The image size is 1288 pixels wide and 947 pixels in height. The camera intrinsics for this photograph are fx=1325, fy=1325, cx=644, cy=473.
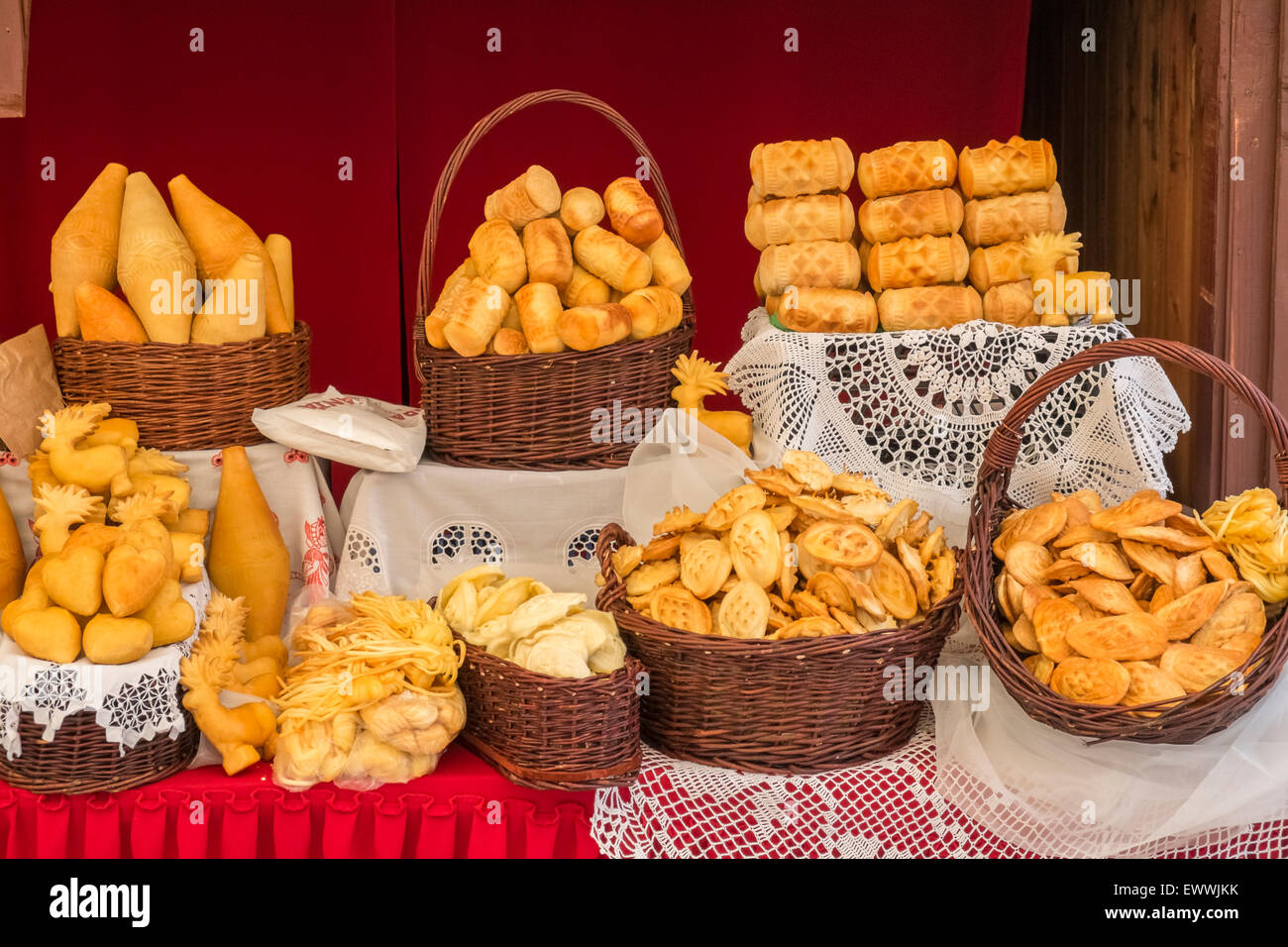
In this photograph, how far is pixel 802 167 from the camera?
276 centimetres

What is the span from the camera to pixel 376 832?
206 cm

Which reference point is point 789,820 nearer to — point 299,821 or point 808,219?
point 299,821

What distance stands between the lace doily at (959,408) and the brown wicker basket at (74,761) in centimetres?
134

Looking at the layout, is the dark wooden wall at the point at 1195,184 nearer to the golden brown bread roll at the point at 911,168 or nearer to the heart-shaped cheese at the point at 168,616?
the golden brown bread roll at the point at 911,168

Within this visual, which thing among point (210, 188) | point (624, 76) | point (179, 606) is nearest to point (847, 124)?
point (624, 76)

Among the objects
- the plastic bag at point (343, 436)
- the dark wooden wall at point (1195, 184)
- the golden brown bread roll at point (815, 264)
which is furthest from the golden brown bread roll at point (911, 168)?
the plastic bag at point (343, 436)

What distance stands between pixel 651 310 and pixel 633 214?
0.21m

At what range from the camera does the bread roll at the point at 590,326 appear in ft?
8.47

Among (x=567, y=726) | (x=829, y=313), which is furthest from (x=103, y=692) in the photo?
(x=829, y=313)

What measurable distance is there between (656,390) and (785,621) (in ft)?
2.55

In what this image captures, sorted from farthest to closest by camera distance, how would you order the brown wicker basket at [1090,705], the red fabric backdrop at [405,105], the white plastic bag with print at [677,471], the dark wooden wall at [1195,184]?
the red fabric backdrop at [405,105] < the dark wooden wall at [1195,184] < the white plastic bag with print at [677,471] < the brown wicker basket at [1090,705]

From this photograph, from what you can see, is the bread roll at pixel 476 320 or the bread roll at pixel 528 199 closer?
the bread roll at pixel 476 320

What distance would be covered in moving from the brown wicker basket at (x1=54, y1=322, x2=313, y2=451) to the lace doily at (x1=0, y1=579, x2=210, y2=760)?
715 mm
